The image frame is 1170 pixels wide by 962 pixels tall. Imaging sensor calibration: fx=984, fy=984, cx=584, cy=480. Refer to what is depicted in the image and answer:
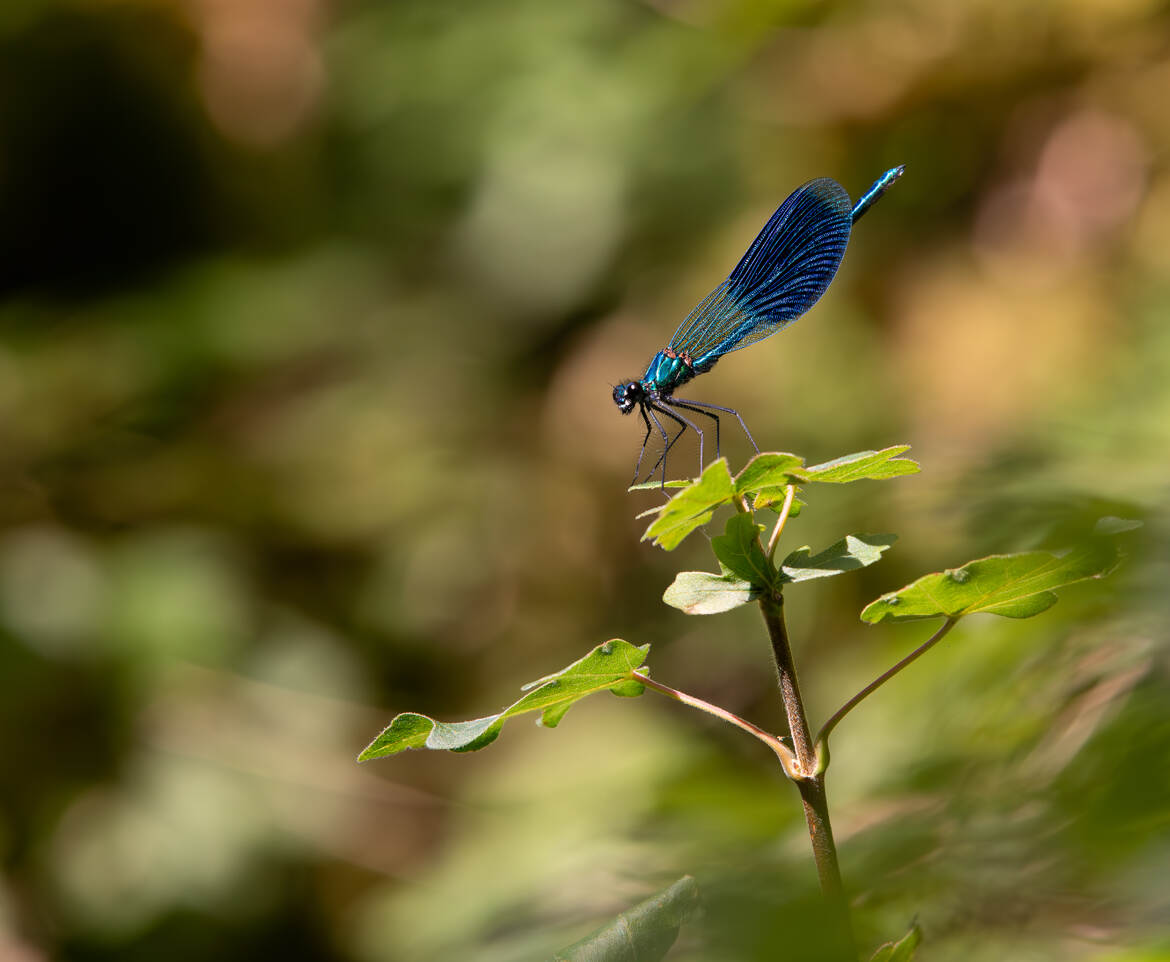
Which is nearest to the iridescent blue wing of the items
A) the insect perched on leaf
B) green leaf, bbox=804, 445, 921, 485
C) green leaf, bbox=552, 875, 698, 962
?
the insect perched on leaf

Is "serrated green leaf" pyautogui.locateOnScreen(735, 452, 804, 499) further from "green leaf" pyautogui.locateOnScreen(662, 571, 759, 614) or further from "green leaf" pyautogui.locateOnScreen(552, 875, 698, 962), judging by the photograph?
"green leaf" pyautogui.locateOnScreen(552, 875, 698, 962)

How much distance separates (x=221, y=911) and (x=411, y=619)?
867 millimetres

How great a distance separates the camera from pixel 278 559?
112 inches

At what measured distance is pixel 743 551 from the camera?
47cm

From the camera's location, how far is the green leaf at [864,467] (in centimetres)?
49

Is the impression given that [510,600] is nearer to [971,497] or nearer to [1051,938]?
[971,497]

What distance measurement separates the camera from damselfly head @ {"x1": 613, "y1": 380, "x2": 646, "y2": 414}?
1.18m

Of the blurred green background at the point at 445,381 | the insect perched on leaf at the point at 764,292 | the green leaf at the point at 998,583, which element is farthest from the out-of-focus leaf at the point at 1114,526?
the blurred green background at the point at 445,381

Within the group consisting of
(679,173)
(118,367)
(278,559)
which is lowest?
(278,559)

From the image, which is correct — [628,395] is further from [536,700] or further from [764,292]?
[536,700]

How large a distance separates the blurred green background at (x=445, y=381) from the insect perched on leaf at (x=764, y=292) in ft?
1.34

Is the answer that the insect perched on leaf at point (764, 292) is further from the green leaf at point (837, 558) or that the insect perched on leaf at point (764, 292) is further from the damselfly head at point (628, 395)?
the green leaf at point (837, 558)

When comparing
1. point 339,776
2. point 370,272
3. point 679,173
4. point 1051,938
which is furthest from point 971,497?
point 370,272

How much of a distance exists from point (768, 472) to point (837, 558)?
0.21ft
